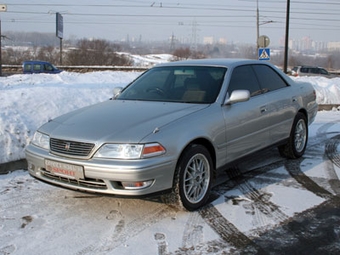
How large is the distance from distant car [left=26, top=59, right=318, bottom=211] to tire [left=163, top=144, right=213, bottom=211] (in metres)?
0.01

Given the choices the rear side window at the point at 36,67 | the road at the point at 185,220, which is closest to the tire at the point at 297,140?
the road at the point at 185,220

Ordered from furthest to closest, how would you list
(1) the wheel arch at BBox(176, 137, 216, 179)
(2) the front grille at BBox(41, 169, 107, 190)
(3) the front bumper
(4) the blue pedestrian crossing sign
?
(4) the blue pedestrian crossing sign
(1) the wheel arch at BBox(176, 137, 216, 179)
(2) the front grille at BBox(41, 169, 107, 190)
(3) the front bumper

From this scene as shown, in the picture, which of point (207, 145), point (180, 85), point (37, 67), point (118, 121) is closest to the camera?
point (118, 121)

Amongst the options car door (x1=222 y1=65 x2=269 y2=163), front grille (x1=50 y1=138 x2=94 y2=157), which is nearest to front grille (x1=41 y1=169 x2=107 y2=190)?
front grille (x1=50 y1=138 x2=94 y2=157)

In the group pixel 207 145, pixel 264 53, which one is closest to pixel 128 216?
pixel 207 145

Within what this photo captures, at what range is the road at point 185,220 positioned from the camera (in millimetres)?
3340

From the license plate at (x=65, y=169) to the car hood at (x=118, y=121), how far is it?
267 mm

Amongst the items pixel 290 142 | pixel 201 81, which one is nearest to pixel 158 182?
pixel 201 81

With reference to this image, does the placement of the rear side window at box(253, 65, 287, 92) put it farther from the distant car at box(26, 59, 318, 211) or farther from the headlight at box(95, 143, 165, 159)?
the headlight at box(95, 143, 165, 159)

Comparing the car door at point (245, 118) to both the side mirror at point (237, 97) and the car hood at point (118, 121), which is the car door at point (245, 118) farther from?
the car hood at point (118, 121)

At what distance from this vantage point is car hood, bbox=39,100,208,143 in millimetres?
3756

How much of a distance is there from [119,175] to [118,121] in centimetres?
70

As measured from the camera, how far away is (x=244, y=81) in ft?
16.8

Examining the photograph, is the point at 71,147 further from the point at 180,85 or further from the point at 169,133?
the point at 180,85
